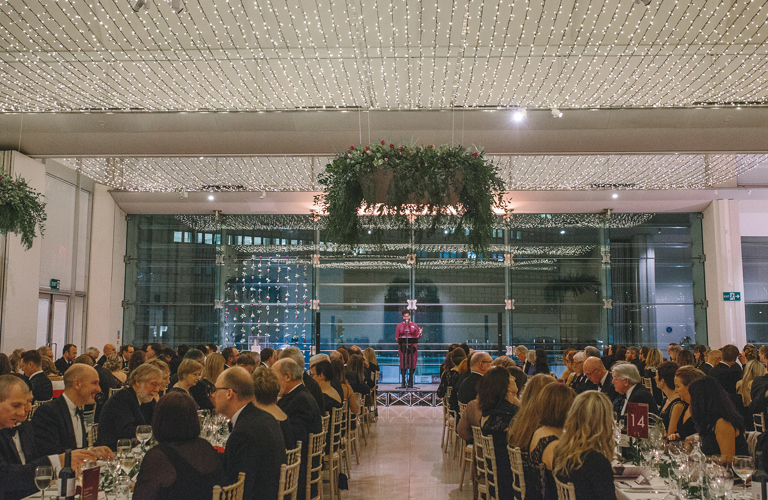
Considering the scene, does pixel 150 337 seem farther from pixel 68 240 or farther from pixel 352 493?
pixel 352 493

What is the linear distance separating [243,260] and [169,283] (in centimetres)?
203

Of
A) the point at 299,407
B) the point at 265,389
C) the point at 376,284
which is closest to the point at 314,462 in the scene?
the point at 299,407

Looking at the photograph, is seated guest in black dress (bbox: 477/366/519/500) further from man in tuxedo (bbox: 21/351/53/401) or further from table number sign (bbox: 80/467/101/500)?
man in tuxedo (bbox: 21/351/53/401)

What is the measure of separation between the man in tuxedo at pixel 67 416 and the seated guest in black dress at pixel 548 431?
317 cm

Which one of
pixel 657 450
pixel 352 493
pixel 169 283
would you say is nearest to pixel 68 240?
pixel 169 283

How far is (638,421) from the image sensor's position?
4.75m

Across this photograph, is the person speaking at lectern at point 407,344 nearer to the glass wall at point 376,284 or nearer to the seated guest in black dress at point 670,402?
the glass wall at point 376,284

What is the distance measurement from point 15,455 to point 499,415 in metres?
3.41

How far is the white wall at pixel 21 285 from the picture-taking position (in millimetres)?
11109

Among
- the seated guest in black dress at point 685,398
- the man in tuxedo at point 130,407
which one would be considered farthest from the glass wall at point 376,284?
the seated guest in black dress at point 685,398

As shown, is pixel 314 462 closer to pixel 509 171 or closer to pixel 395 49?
pixel 395 49

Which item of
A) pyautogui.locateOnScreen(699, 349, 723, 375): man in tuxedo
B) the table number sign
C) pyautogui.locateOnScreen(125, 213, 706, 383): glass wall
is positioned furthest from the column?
the table number sign

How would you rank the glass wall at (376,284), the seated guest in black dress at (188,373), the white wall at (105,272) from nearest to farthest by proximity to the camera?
the seated guest in black dress at (188,373) → the white wall at (105,272) → the glass wall at (376,284)

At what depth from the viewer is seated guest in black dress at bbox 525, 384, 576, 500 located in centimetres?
387
